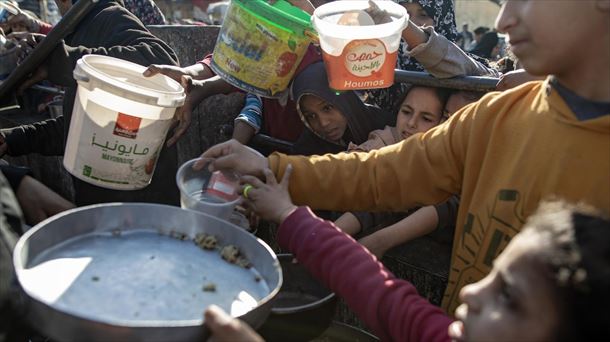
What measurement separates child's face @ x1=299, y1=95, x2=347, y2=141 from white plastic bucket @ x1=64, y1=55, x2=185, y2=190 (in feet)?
3.02

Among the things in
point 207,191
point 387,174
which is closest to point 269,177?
point 207,191

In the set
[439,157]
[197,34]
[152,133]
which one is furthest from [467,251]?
[197,34]

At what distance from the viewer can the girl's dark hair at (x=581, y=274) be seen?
820 millimetres

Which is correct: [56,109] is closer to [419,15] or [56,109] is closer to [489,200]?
[419,15]

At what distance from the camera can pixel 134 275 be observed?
1141 millimetres

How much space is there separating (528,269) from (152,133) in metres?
1.29

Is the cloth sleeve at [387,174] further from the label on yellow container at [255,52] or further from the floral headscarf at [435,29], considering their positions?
the floral headscarf at [435,29]

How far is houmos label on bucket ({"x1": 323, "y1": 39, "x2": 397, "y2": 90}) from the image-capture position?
2.06 meters

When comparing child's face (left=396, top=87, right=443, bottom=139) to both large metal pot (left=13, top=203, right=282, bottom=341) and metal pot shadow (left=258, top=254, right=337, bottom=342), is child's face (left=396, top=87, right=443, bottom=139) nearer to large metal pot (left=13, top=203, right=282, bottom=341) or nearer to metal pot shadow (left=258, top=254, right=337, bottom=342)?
metal pot shadow (left=258, top=254, right=337, bottom=342)

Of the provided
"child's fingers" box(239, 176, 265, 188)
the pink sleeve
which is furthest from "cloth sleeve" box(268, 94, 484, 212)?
the pink sleeve

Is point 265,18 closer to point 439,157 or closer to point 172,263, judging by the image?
point 439,157

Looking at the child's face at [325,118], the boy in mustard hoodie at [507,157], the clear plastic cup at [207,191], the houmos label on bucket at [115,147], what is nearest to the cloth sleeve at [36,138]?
the houmos label on bucket at [115,147]

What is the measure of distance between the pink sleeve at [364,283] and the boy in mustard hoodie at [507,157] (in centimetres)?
27

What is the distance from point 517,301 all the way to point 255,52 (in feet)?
5.08
